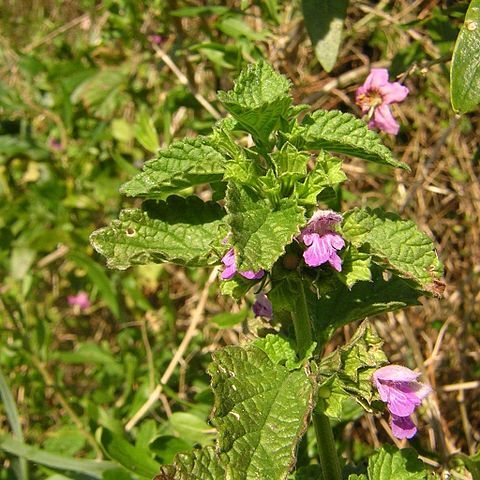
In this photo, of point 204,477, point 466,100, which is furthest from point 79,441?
point 466,100

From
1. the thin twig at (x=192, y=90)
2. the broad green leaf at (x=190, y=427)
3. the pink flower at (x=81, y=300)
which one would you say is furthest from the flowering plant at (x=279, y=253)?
the pink flower at (x=81, y=300)

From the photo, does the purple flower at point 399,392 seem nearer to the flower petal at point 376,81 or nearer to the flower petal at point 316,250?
the flower petal at point 316,250

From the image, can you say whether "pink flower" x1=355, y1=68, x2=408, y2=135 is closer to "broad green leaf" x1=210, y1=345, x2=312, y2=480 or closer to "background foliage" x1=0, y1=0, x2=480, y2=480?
"background foliage" x1=0, y1=0, x2=480, y2=480

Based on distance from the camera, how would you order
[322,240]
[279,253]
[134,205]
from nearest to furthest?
1. [279,253]
2. [322,240]
3. [134,205]

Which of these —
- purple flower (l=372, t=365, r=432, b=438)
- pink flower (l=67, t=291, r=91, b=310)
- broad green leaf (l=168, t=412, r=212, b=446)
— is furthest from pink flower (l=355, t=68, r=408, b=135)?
pink flower (l=67, t=291, r=91, b=310)

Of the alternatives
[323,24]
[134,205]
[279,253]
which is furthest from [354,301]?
[134,205]

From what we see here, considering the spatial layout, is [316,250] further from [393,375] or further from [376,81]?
[376,81]
